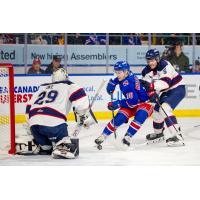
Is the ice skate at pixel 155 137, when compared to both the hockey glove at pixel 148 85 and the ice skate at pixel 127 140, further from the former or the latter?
the hockey glove at pixel 148 85

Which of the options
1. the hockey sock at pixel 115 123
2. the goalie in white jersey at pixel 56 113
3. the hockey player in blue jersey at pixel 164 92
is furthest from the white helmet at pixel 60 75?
the hockey player in blue jersey at pixel 164 92

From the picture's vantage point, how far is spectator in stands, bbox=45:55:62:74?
461cm

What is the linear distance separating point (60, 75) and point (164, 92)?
32.1 inches

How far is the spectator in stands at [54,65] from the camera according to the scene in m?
4.61

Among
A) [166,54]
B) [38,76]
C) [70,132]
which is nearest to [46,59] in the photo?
[38,76]

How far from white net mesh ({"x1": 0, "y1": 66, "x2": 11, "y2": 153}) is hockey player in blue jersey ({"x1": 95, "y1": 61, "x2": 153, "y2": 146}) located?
68 centimetres

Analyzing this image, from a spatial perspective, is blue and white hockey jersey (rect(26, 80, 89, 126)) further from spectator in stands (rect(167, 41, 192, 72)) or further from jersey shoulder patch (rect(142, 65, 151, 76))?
spectator in stands (rect(167, 41, 192, 72))

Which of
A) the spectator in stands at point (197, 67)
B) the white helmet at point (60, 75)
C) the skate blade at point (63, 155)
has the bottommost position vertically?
the skate blade at point (63, 155)

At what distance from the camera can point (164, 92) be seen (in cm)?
475

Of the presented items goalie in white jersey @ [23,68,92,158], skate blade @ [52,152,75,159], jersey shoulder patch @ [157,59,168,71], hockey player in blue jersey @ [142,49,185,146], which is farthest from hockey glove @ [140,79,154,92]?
skate blade @ [52,152,75,159]

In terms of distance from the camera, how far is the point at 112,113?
471 centimetres

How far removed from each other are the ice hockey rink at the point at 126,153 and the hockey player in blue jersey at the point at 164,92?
2.1 inches

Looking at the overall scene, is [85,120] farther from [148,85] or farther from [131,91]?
[148,85]
